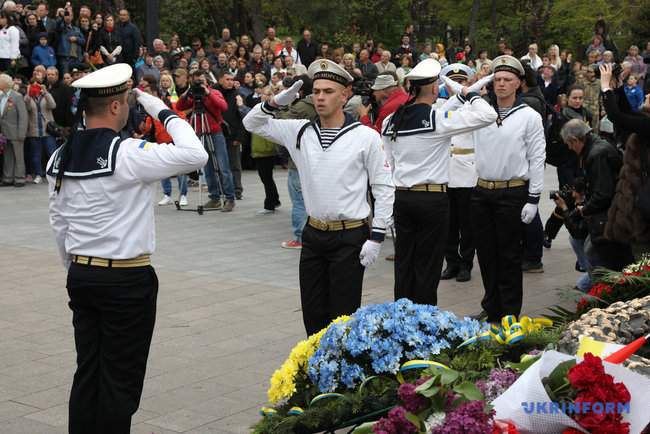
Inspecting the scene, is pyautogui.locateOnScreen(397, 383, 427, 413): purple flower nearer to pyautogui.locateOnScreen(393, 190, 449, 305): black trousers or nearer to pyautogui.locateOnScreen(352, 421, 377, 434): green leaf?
pyautogui.locateOnScreen(352, 421, 377, 434): green leaf

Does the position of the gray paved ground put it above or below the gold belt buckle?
below

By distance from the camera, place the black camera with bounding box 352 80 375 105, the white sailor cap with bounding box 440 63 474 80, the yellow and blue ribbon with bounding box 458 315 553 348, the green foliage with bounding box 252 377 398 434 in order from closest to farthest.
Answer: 1. the green foliage with bounding box 252 377 398 434
2. the yellow and blue ribbon with bounding box 458 315 553 348
3. the white sailor cap with bounding box 440 63 474 80
4. the black camera with bounding box 352 80 375 105

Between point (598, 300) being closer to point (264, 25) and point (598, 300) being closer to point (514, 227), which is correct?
point (514, 227)

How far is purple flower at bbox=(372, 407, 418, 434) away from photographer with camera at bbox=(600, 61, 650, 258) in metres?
5.06

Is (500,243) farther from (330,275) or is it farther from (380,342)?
(380,342)

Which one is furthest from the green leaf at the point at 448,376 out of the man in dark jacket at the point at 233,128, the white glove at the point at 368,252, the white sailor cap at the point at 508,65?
the man in dark jacket at the point at 233,128

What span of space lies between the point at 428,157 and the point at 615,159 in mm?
1947

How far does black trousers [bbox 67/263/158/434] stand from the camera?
191 inches

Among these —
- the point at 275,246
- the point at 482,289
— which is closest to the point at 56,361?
the point at 482,289

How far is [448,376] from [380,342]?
447 millimetres

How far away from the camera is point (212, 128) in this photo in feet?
49.5

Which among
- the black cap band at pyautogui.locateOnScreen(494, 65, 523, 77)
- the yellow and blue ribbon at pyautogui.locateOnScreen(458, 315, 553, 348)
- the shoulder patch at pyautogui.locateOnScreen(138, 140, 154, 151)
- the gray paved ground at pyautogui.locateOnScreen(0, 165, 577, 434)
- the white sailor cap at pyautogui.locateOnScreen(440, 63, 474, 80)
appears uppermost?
the black cap band at pyautogui.locateOnScreen(494, 65, 523, 77)

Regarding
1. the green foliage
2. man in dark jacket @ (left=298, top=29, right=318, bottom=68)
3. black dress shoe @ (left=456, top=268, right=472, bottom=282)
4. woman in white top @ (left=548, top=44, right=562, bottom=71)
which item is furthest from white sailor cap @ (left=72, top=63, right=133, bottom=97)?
man in dark jacket @ (left=298, top=29, right=318, bottom=68)

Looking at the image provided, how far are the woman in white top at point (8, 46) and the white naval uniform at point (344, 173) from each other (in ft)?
50.5
